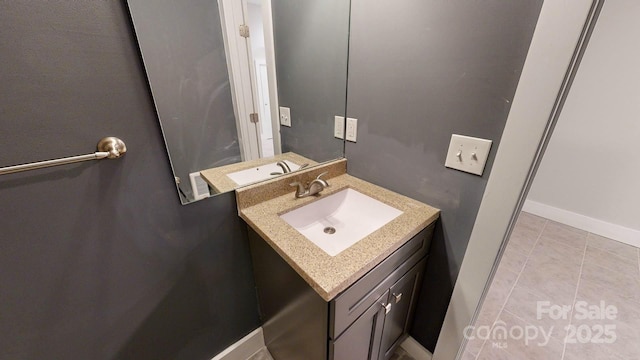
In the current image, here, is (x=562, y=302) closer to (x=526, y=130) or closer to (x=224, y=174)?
(x=526, y=130)

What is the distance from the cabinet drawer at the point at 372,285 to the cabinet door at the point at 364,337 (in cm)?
4

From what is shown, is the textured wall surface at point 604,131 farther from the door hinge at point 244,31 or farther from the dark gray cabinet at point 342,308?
the door hinge at point 244,31

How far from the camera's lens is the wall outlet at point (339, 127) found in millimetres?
1250

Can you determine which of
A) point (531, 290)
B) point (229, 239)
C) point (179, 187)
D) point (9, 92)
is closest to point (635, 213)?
point (531, 290)

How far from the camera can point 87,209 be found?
0.65 m

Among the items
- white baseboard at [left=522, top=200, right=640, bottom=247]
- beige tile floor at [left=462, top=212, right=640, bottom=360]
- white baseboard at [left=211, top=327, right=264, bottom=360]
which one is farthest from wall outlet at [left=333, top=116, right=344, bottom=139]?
white baseboard at [left=522, top=200, right=640, bottom=247]

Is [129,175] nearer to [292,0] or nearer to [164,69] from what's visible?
[164,69]

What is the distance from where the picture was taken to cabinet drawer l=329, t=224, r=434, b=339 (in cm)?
68

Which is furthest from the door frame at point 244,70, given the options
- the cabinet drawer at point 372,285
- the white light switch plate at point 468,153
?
the white light switch plate at point 468,153

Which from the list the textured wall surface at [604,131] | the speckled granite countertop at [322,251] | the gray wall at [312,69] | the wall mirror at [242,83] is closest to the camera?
the speckled granite countertop at [322,251]

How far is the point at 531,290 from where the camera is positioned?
5.40ft

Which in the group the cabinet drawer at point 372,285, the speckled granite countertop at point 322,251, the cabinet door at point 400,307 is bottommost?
the cabinet door at point 400,307

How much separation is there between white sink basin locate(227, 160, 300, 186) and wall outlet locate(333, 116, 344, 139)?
32 cm

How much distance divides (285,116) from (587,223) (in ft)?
9.88
